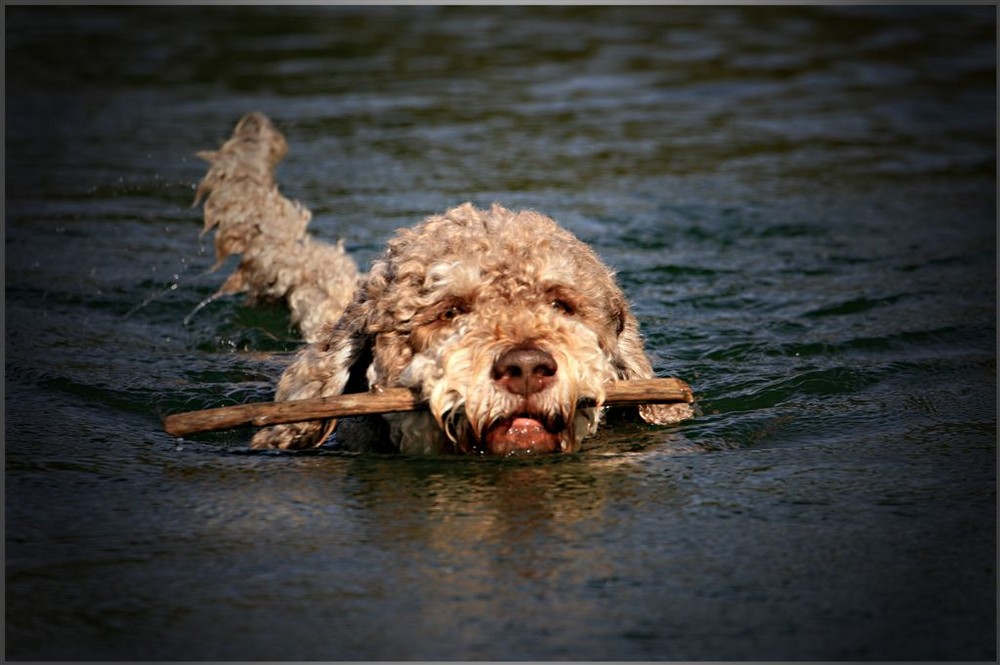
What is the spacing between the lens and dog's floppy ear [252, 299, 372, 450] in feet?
21.2

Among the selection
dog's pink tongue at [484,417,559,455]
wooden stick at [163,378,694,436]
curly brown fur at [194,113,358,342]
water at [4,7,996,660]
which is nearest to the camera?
water at [4,7,996,660]

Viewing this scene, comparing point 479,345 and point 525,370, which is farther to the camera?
point 479,345

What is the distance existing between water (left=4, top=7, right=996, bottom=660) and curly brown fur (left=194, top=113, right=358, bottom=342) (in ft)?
0.93

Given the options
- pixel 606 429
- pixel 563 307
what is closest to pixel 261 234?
pixel 606 429

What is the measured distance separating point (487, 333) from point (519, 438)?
449 millimetres

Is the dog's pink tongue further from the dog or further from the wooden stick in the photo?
the wooden stick

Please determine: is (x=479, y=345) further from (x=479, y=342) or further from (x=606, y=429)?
(x=606, y=429)

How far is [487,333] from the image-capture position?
5.81 metres

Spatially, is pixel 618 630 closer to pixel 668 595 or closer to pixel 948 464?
pixel 668 595

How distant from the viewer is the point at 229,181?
945 cm

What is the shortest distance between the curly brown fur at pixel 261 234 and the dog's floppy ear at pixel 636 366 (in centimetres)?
282

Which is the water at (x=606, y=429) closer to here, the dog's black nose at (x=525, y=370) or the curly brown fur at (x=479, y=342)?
the curly brown fur at (x=479, y=342)

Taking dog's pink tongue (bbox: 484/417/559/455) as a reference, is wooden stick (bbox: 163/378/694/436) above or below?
above

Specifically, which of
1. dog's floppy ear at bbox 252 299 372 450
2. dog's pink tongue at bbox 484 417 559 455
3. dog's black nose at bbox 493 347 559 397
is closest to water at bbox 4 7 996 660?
dog's pink tongue at bbox 484 417 559 455
